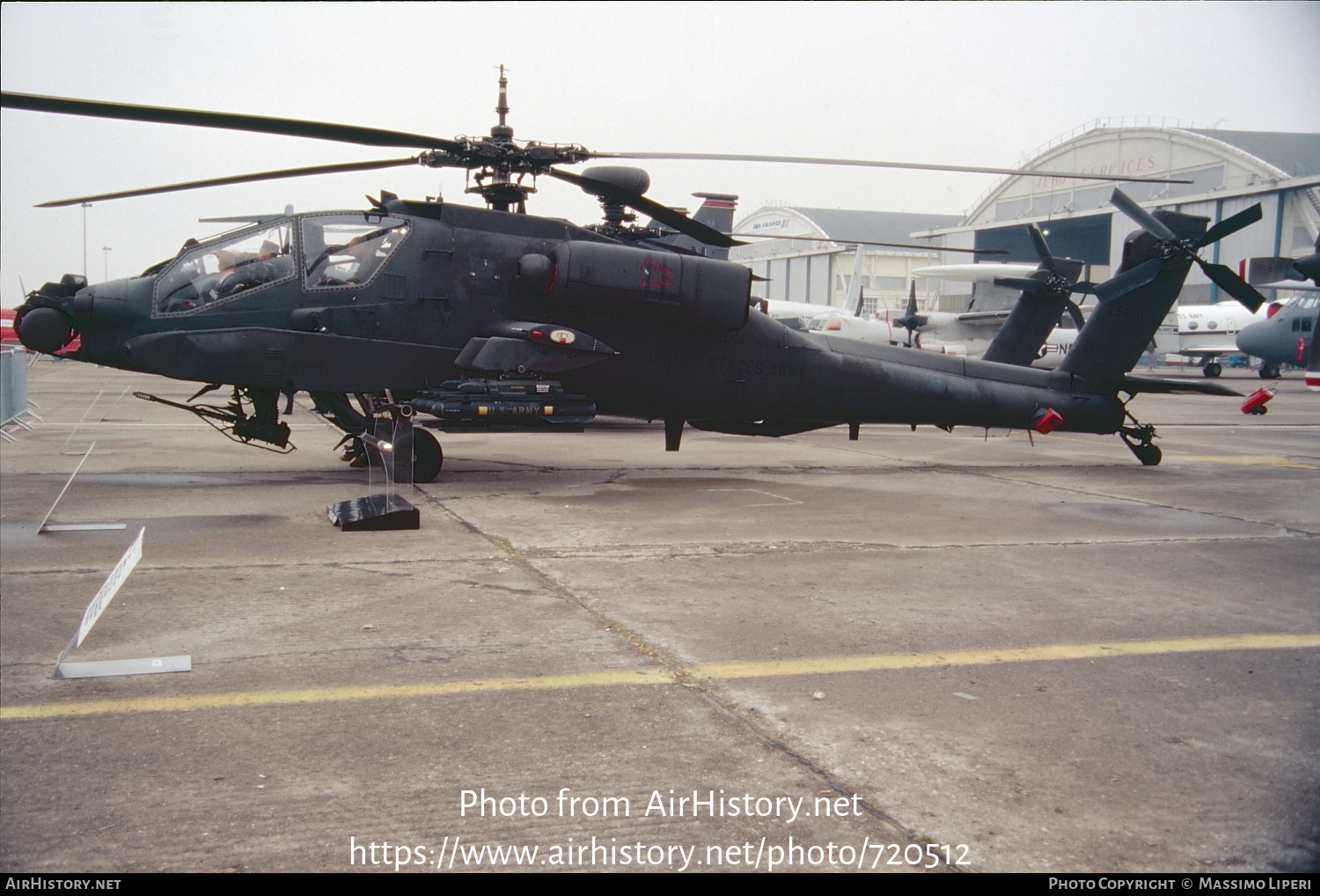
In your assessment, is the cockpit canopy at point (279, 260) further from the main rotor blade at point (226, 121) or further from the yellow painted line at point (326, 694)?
the yellow painted line at point (326, 694)

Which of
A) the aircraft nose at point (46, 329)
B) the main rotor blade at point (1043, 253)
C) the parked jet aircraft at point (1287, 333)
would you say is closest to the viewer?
the aircraft nose at point (46, 329)

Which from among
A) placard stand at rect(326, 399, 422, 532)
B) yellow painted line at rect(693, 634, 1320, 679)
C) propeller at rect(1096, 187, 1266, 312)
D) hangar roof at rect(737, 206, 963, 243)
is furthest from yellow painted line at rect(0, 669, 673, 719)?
hangar roof at rect(737, 206, 963, 243)

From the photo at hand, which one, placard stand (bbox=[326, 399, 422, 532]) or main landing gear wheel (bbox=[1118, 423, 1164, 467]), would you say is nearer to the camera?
placard stand (bbox=[326, 399, 422, 532])

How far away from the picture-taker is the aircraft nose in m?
9.03

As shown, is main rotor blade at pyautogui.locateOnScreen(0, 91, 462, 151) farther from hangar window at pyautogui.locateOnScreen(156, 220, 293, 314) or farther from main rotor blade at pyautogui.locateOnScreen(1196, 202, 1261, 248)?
main rotor blade at pyautogui.locateOnScreen(1196, 202, 1261, 248)

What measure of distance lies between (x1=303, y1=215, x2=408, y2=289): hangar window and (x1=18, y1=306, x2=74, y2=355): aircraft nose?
88.1 inches

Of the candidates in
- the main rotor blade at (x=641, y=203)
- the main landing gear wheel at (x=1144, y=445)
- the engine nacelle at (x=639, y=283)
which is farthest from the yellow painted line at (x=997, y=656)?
the main landing gear wheel at (x=1144, y=445)

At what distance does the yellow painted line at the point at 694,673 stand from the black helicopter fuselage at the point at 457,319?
587 cm

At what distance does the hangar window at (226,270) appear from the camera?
9430mm

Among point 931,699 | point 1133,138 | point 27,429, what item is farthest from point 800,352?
point 1133,138

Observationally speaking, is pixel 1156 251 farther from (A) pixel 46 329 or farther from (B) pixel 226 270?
(A) pixel 46 329

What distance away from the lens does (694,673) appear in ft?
14.7

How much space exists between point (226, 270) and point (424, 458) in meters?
2.66
